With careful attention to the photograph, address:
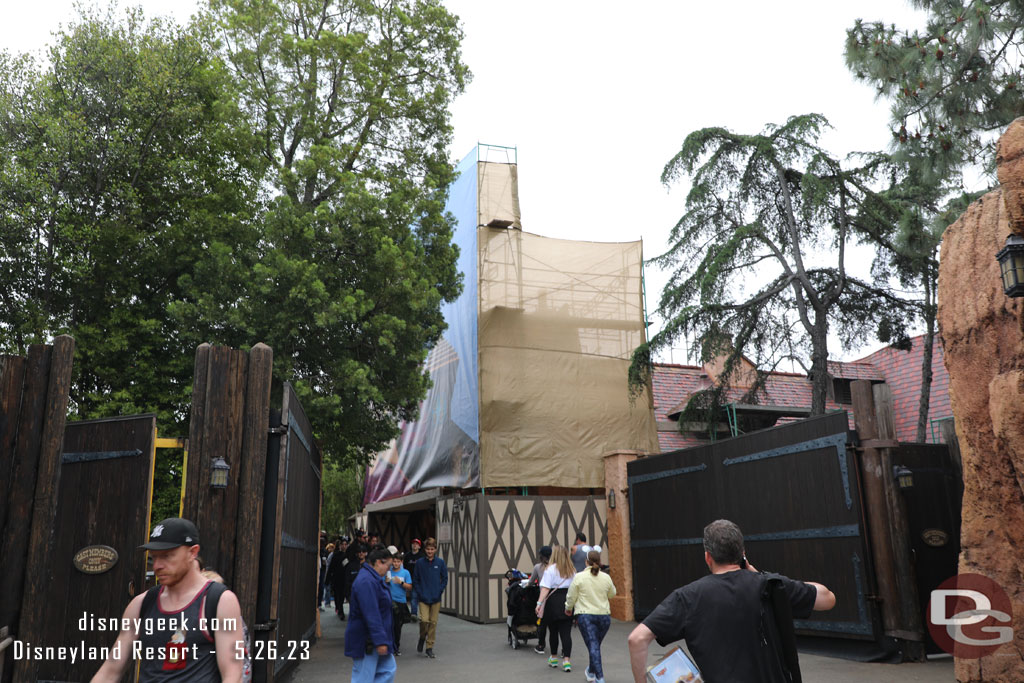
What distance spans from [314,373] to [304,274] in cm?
224

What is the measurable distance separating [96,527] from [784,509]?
904 centimetres

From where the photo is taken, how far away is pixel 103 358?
15367mm

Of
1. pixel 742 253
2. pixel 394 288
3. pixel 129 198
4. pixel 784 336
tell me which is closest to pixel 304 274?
pixel 394 288

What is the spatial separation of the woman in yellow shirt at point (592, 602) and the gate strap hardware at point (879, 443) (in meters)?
3.97

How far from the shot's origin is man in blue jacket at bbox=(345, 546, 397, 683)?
6520mm

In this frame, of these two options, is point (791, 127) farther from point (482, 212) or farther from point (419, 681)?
point (419, 681)

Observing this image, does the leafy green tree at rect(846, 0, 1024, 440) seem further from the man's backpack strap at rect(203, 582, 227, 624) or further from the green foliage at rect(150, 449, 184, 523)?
the green foliage at rect(150, 449, 184, 523)

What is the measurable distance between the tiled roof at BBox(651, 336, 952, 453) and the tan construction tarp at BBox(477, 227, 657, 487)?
4.03ft

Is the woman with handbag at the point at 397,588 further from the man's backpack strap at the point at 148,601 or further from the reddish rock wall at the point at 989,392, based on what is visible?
the man's backpack strap at the point at 148,601

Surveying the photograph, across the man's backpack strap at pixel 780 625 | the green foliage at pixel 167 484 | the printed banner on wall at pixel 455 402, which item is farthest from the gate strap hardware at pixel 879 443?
the green foliage at pixel 167 484

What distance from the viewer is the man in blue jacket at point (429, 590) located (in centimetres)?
1232

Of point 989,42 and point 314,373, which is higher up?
point 989,42

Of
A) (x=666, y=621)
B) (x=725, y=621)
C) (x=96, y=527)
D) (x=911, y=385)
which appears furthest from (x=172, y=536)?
(x=911, y=385)

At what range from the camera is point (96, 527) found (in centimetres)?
796
